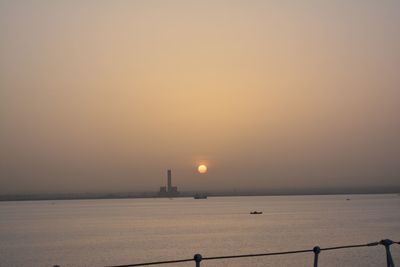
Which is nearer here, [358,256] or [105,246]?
[358,256]

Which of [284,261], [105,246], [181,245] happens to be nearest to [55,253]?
[105,246]

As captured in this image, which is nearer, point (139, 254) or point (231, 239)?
point (139, 254)

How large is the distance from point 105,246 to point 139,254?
46.6 feet

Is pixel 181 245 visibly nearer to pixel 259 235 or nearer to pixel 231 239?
pixel 231 239

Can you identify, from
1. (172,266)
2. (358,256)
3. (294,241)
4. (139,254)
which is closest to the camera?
(172,266)

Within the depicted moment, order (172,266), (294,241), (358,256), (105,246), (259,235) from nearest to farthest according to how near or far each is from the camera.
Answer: (172,266) < (358,256) < (105,246) < (294,241) < (259,235)

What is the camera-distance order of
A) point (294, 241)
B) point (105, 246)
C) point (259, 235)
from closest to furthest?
point (105, 246) < point (294, 241) < point (259, 235)

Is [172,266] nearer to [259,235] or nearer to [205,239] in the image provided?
[205,239]

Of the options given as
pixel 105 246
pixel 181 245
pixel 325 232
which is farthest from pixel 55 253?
pixel 325 232

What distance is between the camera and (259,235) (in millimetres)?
109750

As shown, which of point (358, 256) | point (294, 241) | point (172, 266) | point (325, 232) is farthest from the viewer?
point (325, 232)

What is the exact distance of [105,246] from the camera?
89.4 m

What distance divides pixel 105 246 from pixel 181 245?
411 inches

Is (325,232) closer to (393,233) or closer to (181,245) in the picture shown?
(393,233)
